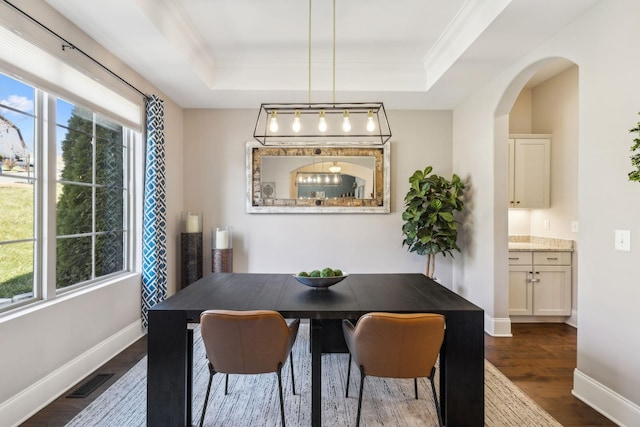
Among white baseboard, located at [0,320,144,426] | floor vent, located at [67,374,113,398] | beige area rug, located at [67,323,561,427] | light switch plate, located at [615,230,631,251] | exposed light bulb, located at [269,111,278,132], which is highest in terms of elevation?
exposed light bulb, located at [269,111,278,132]

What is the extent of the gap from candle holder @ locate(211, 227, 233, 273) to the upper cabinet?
357cm

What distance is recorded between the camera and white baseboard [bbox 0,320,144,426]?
210 centimetres

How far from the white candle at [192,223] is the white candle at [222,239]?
10.8 inches

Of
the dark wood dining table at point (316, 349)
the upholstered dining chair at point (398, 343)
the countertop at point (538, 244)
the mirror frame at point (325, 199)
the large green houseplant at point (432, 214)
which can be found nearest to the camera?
the upholstered dining chair at point (398, 343)

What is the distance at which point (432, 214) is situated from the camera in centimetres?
402

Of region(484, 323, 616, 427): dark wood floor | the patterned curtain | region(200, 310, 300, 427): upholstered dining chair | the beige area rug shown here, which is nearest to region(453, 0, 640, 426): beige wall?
region(484, 323, 616, 427): dark wood floor

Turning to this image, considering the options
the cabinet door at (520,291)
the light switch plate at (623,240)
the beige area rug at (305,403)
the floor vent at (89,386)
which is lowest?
the floor vent at (89,386)

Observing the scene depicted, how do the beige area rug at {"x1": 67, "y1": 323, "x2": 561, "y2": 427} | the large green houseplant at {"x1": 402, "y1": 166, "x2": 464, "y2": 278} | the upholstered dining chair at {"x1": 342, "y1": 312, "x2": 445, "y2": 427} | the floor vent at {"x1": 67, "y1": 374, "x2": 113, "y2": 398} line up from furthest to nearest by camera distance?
the large green houseplant at {"x1": 402, "y1": 166, "x2": 464, "y2": 278}, the floor vent at {"x1": 67, "y1": 374, "x2": 113, "y2": 398}, the beige area rug at {"x1": 67, "y1": 323, "x2": 561, "y2": 427}, the upholstered dining chair at {"x1": 342, "y1": 312, "x2": 445, "y2": 427}

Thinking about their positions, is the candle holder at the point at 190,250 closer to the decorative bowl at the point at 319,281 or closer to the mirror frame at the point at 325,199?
the mirror frame at the point at 325,199

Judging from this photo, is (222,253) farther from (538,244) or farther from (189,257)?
(538,244)

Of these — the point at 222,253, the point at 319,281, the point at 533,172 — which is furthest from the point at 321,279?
the point at 533,172

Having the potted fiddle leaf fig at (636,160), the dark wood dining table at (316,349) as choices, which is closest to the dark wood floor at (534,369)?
the dark wood dining table at (316,349)

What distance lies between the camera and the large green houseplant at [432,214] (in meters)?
4.02

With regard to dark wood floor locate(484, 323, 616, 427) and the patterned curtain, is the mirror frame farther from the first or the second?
Answer: dark wood floor locate(484, 323, 616, 427)
